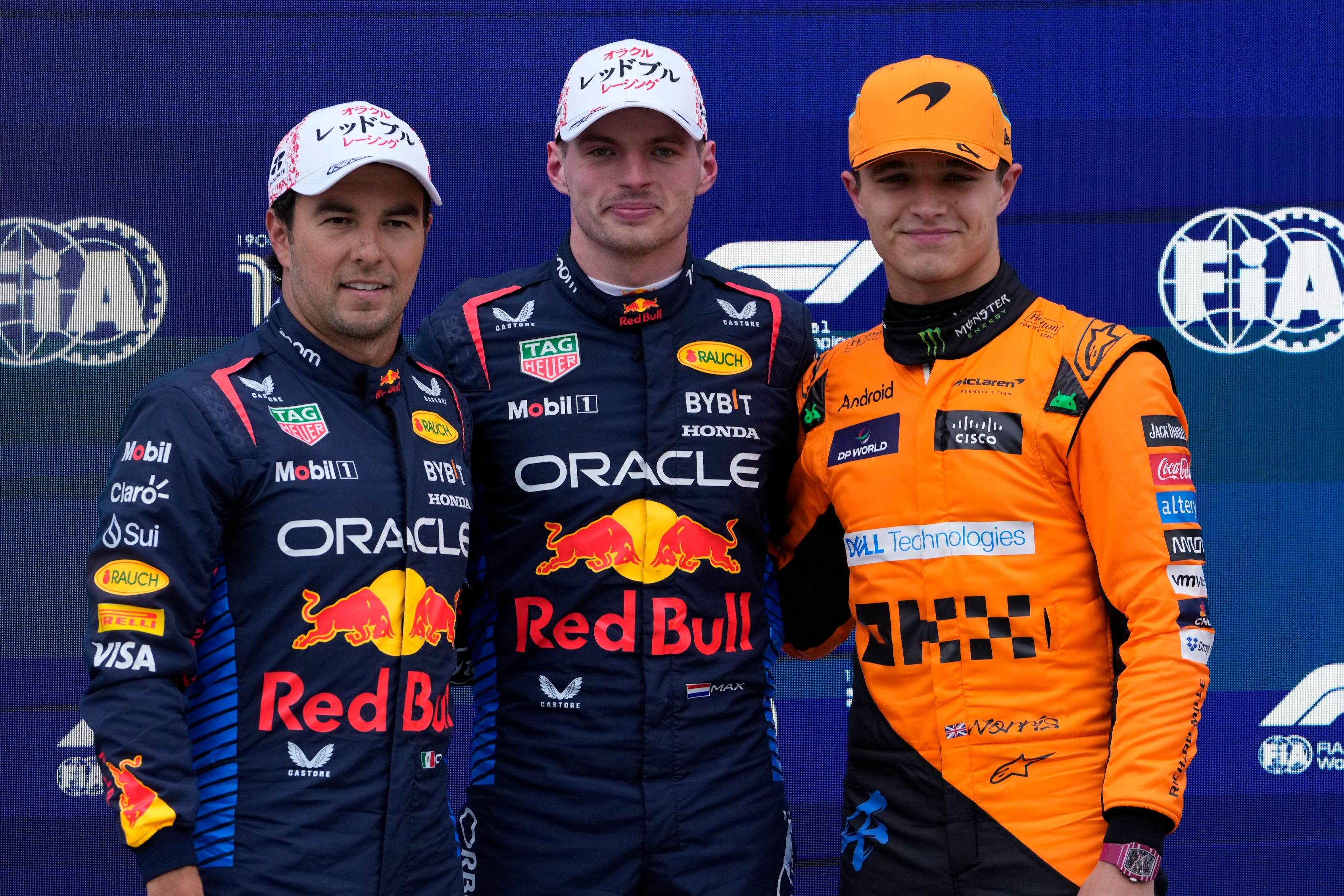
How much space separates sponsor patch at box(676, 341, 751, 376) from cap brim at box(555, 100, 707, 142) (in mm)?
387

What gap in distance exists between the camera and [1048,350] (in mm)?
1826

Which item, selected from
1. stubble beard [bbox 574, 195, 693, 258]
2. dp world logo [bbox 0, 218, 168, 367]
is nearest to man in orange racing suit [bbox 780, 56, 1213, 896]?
stubble beard [bbox 574, 195, 693, 258]

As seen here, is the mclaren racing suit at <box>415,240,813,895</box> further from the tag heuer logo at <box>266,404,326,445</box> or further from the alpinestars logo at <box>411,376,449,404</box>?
the tag heuer logo at <box>266,404,326,445</box>

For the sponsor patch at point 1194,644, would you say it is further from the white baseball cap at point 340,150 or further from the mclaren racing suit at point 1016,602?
the white baseball cap at point 340,150

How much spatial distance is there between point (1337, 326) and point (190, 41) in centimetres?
334

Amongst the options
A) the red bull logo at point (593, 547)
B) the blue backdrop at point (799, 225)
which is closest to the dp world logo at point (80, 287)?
the blue backdrop at point (799, 225)

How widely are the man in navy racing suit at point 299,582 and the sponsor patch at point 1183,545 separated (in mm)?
1099

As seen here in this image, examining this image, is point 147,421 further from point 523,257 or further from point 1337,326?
point 1337,326

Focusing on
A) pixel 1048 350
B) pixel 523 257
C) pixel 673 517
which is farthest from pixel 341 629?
pixel 523 257

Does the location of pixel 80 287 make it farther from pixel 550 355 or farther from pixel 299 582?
pixel 299 582

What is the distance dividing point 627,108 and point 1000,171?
672 mm

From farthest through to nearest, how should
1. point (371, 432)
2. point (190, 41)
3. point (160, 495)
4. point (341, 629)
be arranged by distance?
point (190, 41) < point (371, 432) < point (341, 629) < point (160, 495)

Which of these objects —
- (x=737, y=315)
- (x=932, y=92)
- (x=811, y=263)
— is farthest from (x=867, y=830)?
Answer: (x=811, y=263)

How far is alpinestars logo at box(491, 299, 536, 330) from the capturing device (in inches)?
85.4
